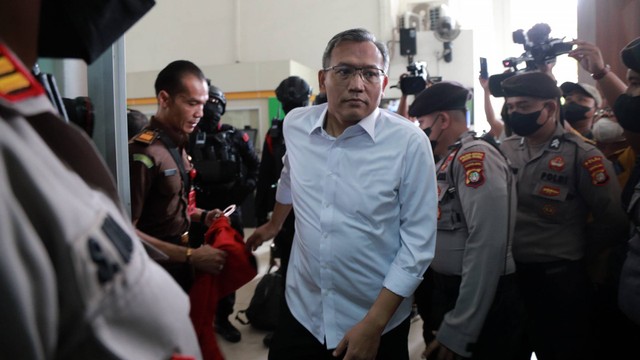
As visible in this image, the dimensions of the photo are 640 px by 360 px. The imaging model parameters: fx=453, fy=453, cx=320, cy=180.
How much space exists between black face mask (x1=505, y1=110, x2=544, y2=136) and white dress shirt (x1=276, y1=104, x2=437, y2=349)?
39.6 inches

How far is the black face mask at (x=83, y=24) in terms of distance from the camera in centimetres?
67

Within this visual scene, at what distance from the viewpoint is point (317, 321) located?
1.47 metres

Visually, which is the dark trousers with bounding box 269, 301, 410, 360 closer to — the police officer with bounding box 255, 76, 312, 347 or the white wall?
the police officer with bounding box 255, 76, 312, 347

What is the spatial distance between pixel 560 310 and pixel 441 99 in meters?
1.08

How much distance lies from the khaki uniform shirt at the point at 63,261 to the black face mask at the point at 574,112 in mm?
3309

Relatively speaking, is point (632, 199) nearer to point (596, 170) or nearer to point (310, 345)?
point (596, 170)

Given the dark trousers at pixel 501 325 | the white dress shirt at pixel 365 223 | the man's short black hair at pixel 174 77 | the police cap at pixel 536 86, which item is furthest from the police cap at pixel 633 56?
the man's short black hair at pixel 174 77

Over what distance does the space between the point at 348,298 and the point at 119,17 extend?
1.04 meters

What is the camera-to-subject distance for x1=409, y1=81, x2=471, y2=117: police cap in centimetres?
213

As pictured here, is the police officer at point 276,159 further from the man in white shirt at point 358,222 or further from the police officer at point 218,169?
the man in white shirt at point 358,222

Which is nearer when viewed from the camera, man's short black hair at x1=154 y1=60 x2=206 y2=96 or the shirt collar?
the shirt collar

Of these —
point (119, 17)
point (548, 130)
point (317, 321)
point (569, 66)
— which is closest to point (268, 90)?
point (569, 66)

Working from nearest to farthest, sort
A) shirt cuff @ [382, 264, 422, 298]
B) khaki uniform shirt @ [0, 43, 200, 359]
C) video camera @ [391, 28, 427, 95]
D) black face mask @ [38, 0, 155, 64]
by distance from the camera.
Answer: khaki uniform shirt @ [0, 43, 200, 359], black face mask @ [38, 0, 155, 64], shirt cuff @ [382, 264, 422, 298], video camera @ [391, 28, 427, 95]

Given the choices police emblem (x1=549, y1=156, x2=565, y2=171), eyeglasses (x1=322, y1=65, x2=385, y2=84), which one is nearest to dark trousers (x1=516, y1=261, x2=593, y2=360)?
police emblem (x1=549, y1=156, x2=565, y2=171)
